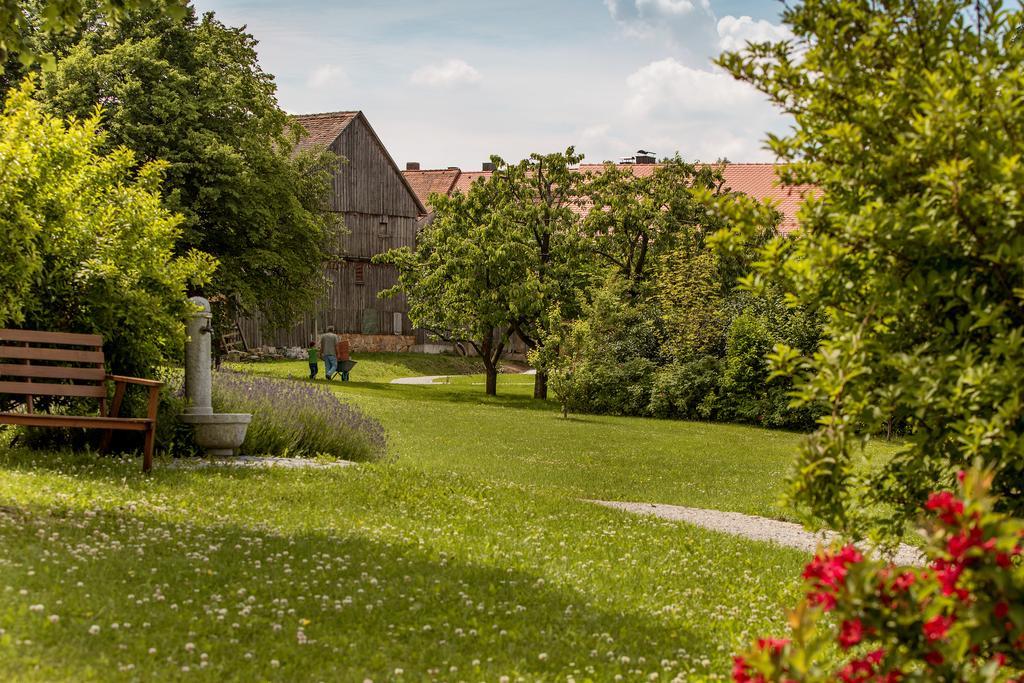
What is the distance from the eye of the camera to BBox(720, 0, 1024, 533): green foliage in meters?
3.83

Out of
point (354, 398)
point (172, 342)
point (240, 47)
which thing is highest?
point (240, 47)

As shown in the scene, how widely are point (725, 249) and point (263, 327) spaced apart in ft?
108

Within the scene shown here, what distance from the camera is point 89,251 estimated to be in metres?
11.8

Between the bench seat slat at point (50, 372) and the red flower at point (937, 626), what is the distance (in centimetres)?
1001

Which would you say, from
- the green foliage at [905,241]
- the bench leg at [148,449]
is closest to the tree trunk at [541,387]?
the bench leg at [148,449]

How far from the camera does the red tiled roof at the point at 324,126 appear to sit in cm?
4966

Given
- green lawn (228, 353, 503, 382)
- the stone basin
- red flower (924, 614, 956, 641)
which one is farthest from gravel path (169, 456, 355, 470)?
green lawn (228, 353, 503, 382)

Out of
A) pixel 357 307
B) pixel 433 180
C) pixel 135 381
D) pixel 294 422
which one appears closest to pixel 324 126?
pixel 357 307

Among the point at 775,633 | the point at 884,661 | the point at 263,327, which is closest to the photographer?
the point at 884,661

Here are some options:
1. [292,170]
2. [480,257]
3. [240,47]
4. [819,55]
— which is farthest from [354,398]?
[819,55]

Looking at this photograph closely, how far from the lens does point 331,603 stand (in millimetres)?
5910

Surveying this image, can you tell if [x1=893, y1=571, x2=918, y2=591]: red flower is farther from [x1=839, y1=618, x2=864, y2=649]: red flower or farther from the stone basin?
the stone basin

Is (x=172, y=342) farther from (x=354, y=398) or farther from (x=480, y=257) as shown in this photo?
(x=480, y=257)

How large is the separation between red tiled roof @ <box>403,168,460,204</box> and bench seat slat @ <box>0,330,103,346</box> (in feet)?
169
